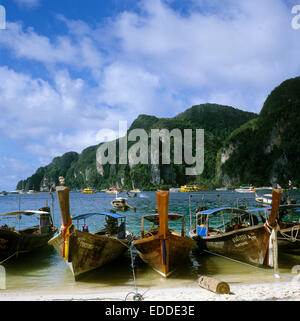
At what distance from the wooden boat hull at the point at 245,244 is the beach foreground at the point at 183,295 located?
2.03m

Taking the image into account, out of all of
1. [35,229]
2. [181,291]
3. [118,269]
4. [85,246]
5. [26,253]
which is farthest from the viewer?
[35,229]

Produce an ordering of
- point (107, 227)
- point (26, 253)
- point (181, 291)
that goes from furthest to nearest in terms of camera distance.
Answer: point (107, 227) → point (26, 253) → point (181, 291)

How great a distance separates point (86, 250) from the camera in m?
12.0

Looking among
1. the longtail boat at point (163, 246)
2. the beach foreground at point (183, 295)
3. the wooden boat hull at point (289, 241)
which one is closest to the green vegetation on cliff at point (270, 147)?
the wooden boat hull at point (289, 241)

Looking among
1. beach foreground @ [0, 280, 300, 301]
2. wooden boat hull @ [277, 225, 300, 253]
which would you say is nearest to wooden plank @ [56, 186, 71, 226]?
beach foreground @ [0, 280, 300, 301]

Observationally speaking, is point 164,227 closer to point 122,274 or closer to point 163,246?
point 163,246

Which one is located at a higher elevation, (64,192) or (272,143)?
(272,143)

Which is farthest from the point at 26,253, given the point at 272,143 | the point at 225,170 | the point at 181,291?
the point at 225,170

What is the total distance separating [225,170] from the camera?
567 ft

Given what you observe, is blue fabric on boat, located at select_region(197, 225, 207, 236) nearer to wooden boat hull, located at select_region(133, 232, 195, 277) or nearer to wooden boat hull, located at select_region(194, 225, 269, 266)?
wooden boat hull, located at select_region(194, 225, 269, 266)

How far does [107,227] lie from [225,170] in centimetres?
16248

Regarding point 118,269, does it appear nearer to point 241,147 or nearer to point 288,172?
point 288,172

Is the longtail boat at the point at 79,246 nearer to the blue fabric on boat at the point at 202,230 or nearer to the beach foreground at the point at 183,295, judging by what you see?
the beach foreground at the point at 183,295

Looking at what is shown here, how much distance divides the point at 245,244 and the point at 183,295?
5733 mm
